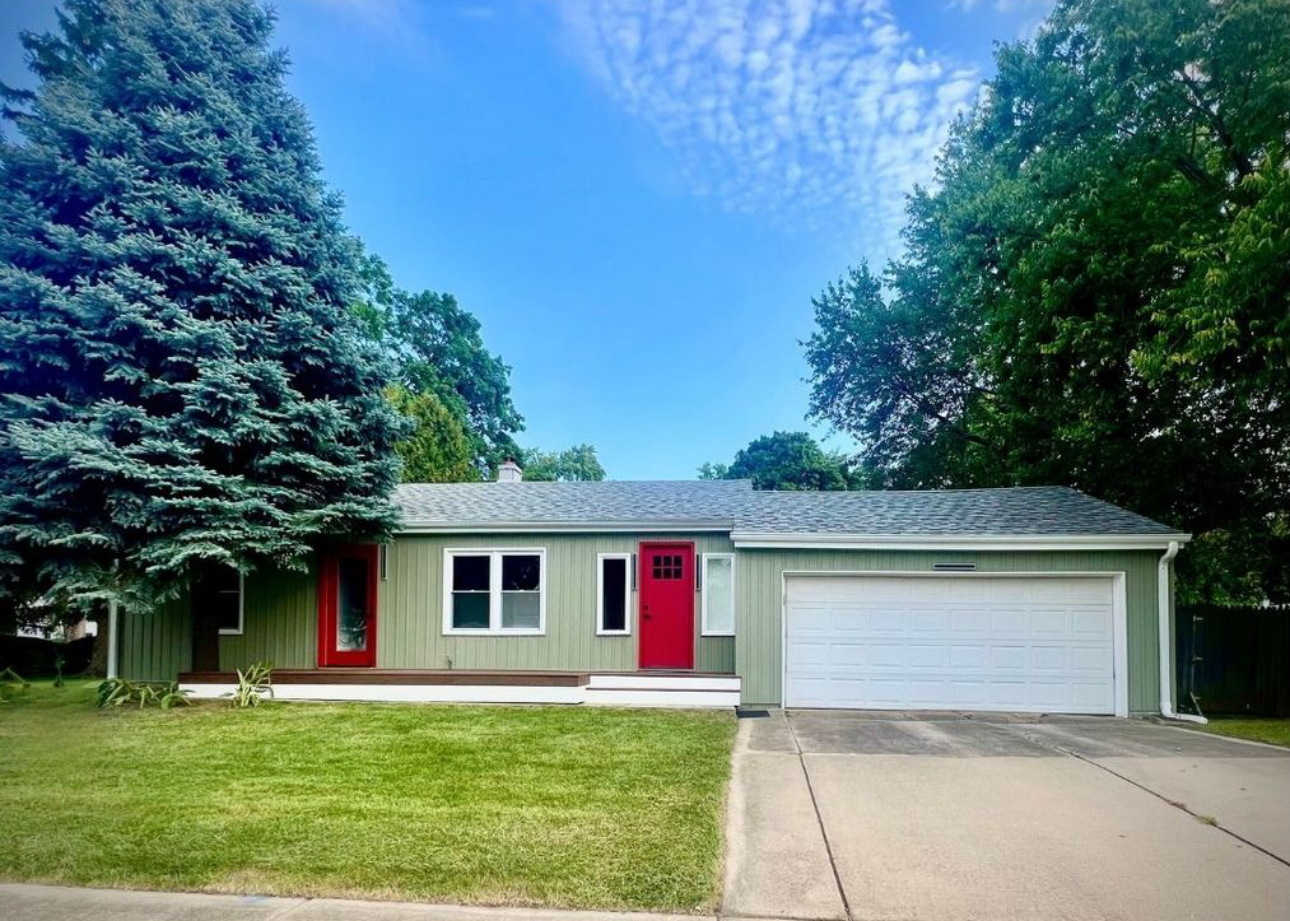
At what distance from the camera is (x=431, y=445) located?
1008 inches

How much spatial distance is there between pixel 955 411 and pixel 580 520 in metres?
14.7

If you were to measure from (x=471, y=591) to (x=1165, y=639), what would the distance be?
33.6ft

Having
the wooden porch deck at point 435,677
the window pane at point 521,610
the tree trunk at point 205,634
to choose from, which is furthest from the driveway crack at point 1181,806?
the tree trunk at point 205,634

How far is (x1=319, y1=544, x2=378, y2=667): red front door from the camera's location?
1231 cm

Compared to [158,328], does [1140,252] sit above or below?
above

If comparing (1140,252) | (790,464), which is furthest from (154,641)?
(790,464)

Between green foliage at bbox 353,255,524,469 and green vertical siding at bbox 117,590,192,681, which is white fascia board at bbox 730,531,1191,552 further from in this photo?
green foliage at bbox 353,255,524,469

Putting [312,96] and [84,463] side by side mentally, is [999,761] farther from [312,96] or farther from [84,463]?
[312,96]

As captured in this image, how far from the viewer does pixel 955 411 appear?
22266mm

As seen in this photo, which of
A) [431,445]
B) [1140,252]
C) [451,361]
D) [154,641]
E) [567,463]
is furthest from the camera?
[567,463]

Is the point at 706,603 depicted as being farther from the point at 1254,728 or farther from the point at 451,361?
the point at 451,361

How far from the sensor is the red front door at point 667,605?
11891 millimetres

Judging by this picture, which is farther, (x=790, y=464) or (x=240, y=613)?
(x=790, y=464)

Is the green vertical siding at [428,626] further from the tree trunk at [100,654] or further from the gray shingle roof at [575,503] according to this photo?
the tree trunk at [100,654]
